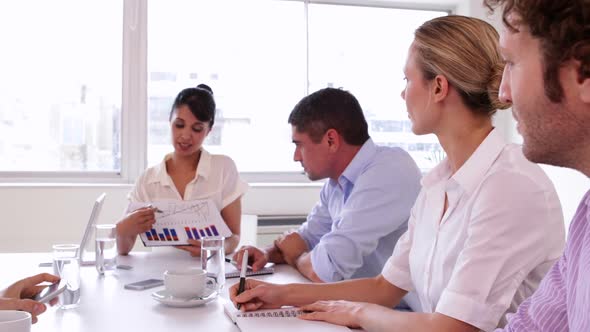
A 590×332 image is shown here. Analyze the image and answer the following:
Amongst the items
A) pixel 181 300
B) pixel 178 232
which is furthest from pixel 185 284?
pixel 178 232

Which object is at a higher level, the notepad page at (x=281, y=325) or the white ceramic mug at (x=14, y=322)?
the white ceramic mug at (x=14, y=322)

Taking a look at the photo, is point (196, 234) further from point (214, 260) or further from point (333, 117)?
point (333, 117)

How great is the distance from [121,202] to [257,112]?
109 cm

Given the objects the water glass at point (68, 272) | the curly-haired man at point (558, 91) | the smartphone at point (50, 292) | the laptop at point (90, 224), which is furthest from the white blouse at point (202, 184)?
the curly-haired man at point (558, 91)

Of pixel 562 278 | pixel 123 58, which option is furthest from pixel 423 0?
pixel 562 278

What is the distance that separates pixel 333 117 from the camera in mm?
2223

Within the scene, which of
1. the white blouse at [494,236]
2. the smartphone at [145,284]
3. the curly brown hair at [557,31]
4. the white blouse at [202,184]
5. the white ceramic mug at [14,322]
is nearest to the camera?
the curly brown hair at [557,31]

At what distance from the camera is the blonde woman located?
1308 mm

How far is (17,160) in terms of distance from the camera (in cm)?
392

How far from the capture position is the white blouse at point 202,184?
8.77 ft

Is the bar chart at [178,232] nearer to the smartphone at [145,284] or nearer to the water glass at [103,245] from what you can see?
the water glass at [103,245]

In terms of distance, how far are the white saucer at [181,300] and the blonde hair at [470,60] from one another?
0.80 metres

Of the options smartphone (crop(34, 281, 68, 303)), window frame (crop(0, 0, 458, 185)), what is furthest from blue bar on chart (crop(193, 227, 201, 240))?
window frame (crop(0, 0, 458, 185))

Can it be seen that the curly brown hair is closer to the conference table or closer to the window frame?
the conference table
